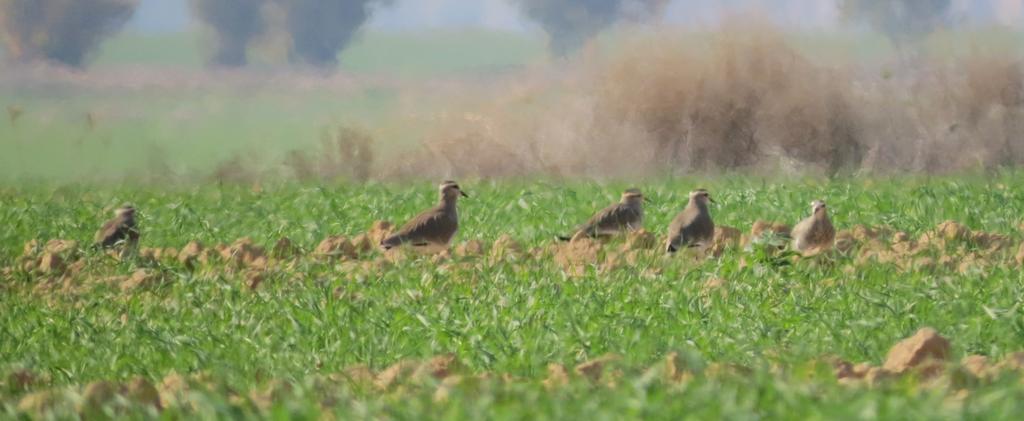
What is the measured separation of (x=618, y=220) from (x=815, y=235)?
1886mm

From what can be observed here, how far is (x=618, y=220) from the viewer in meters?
12.2

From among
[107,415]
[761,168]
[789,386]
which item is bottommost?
[761,168]

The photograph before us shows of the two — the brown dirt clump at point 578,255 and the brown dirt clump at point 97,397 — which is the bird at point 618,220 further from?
the brown dirt clump at point 97,397

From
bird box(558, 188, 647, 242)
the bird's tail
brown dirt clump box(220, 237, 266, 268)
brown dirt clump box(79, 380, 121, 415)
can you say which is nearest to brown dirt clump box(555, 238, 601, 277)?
bird box(558, 188, 647, 242)

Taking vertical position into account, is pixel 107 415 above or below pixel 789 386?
below

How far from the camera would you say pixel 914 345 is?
22.1 ft

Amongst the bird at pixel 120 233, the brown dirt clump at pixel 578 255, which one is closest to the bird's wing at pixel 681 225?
the brown dirt clump at pixel 578 255

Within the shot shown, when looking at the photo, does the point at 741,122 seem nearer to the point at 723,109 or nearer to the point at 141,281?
the point at 723,109

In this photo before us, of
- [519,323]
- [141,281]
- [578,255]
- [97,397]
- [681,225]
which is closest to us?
[97,397]

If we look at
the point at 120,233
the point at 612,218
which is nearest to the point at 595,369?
the point at 612,218

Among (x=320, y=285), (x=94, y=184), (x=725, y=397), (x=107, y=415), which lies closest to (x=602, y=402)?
(x=725, y=397)

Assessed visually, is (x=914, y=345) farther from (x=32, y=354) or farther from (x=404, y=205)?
(x=404, y=205)

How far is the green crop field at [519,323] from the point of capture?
5465 millimetres

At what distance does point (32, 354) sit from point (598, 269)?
370 centimetres
